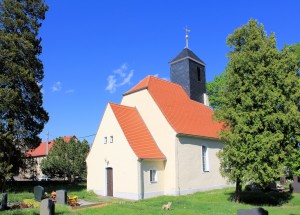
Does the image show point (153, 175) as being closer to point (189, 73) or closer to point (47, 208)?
point (189, 73)

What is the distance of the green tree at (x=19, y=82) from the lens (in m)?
22.8

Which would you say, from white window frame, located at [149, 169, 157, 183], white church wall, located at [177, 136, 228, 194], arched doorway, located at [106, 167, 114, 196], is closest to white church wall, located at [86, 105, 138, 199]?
arched doorway, located at [106, 167, 114, 196]

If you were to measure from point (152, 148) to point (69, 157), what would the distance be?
16.7 metres

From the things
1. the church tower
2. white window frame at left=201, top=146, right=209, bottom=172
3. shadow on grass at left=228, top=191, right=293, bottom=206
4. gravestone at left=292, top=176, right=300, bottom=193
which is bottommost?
shadow on grass at left=228, top=191, right=293, bottom=206

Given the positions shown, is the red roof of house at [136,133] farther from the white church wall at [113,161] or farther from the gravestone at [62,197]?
the gravestone at [62,197]

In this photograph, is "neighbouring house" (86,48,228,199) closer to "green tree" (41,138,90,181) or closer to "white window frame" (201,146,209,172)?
"white window frame" (201,146,209,172)

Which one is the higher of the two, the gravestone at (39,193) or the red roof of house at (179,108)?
the red roof of house at (179,108)

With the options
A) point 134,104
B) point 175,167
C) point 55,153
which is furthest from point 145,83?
point 55,153

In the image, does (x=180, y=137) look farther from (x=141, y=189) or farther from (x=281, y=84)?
(x=281, y=84)

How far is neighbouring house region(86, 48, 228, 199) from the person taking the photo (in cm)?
2328

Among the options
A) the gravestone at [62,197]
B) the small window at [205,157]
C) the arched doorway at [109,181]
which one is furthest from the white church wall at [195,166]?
the gravestone at [62,197]

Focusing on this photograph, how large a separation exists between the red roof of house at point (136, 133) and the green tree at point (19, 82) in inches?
250

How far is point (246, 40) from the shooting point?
2027 centimetres

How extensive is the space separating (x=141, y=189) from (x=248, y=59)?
449 inches
